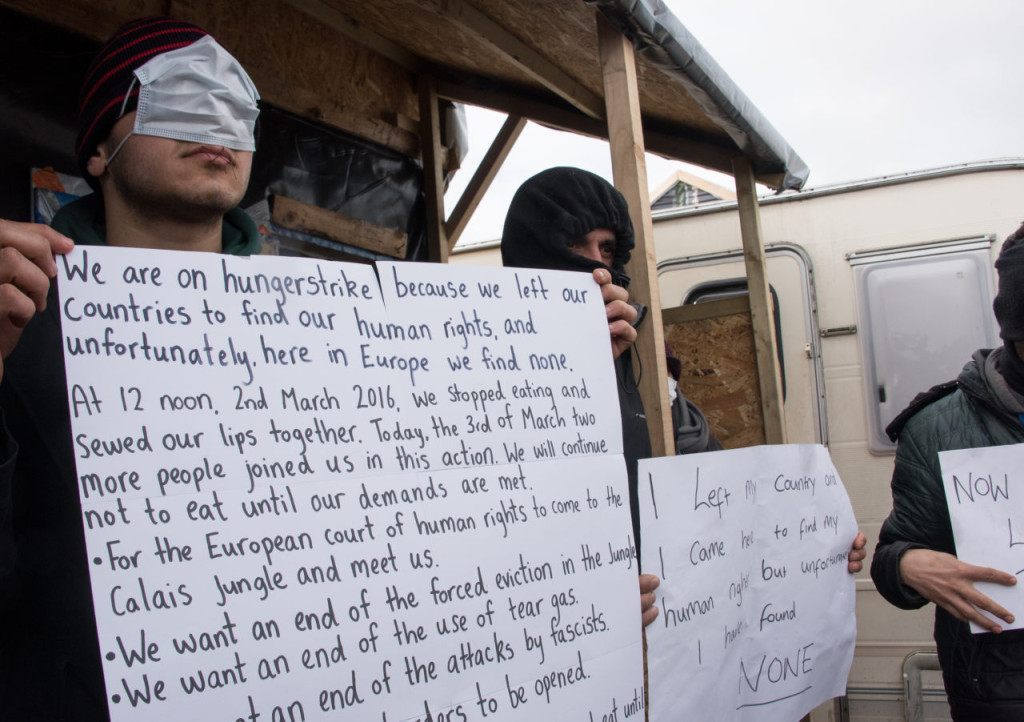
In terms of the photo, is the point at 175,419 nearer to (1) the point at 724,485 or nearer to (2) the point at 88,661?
(2) the point at 88,661

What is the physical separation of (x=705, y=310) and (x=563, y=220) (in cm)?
257

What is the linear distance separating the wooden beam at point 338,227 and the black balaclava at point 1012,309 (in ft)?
9.14

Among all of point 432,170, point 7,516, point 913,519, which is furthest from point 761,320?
point 7,516

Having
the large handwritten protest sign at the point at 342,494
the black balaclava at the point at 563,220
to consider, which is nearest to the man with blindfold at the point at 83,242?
the large handwritten protest sign at the point at 342,494

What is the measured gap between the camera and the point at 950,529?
2611 millimetres

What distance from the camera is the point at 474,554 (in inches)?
67.2

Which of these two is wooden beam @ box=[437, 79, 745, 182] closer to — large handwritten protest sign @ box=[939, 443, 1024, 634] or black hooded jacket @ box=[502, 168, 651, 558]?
black hooded jacket @ box=[502, 168, 651, 558]

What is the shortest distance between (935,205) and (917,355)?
94 centimetres

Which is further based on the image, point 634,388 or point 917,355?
point 917,355

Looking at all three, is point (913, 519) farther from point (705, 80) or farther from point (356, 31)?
point (356, 31)

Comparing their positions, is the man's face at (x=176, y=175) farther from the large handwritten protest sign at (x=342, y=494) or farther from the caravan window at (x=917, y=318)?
the caravan window at (x=917, y=318)

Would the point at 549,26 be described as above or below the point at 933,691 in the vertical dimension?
above

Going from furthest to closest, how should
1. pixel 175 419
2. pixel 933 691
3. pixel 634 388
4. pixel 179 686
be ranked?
pixel 933 691
pixel 634 388
pixel 175 419
pixel 179 686

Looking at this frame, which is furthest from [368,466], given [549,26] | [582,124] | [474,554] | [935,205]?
[935,205]
